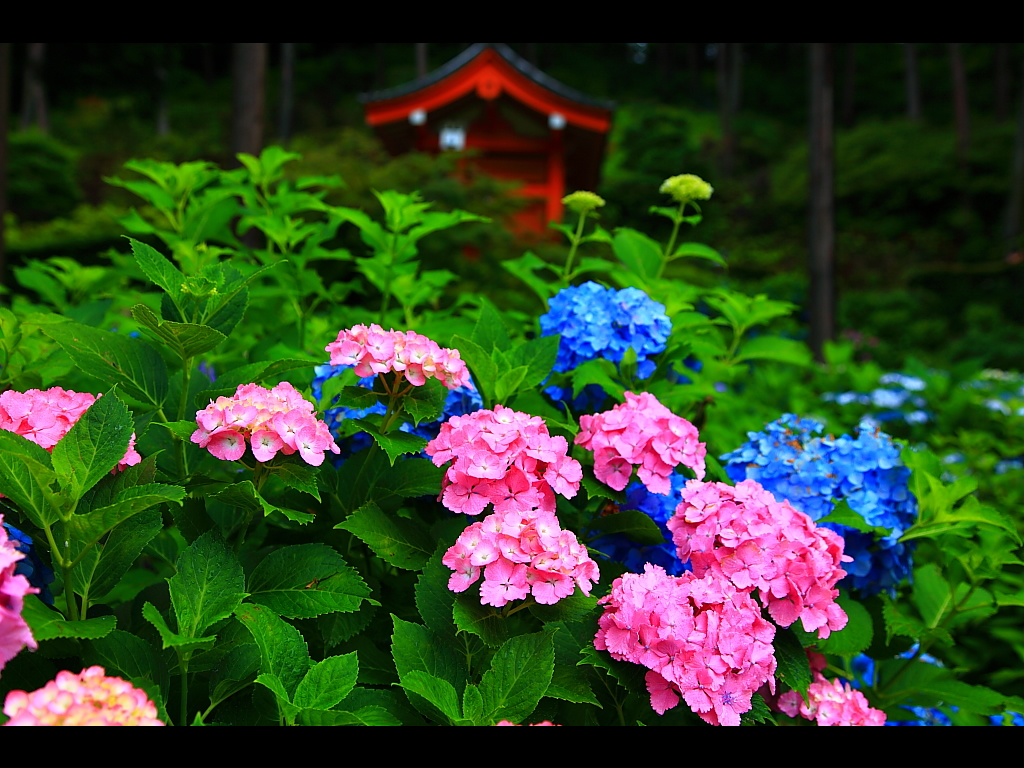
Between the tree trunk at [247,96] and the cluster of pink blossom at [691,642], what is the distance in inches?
227

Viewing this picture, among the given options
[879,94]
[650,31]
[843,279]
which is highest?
[879,94]

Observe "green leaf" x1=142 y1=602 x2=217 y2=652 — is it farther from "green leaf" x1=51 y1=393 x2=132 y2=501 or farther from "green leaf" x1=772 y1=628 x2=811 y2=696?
"green leaf" x1=772 y1=628 x2=811 y2=696

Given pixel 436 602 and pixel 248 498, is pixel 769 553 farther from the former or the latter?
pixel 248 498

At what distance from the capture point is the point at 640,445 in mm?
1347

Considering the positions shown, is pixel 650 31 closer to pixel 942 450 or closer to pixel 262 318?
pixel 262 318

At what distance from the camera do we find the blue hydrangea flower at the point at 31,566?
3.50ft

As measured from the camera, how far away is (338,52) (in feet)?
120

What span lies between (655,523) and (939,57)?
40.1m

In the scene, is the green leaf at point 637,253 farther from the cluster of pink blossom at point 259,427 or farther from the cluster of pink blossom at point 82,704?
the cluster of pink blossom at point 82,704

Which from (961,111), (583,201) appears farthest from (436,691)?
(961,111)

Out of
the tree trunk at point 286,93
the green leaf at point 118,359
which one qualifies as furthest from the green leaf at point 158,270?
the tree trunk at point 286,93

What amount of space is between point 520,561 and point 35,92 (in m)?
32.0

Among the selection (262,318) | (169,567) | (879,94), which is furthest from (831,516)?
(879,94)

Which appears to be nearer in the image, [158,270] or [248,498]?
[248,498]
